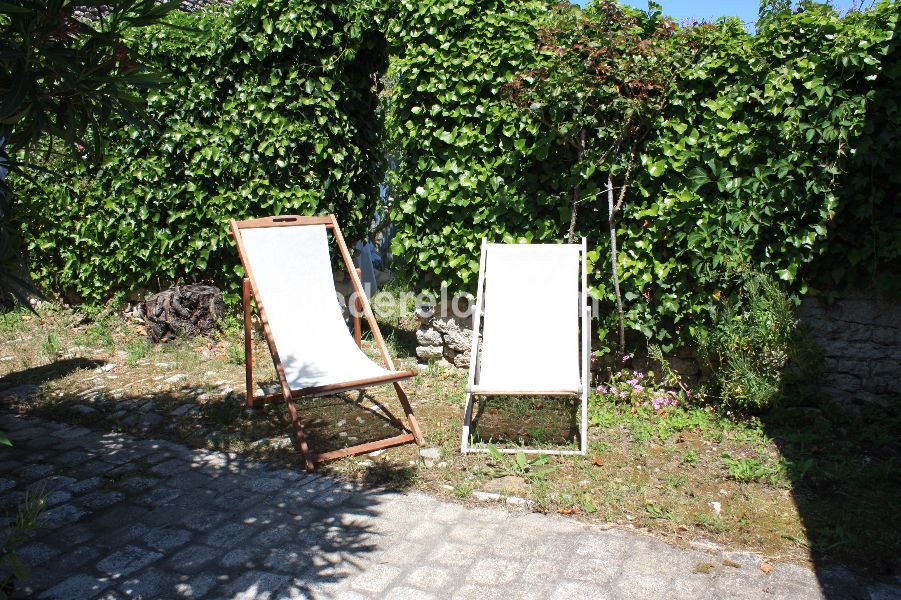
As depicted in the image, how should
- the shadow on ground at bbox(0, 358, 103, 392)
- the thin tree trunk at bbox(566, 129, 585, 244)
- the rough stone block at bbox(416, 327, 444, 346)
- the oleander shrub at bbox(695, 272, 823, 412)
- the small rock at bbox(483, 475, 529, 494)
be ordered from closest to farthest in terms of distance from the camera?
the small rock at bbox(483, 475, 529, 494), the oleander shrub at bbox(695, 272, 823, 412), the thin tree trunk at bbox(566, 129, 585, 244), the shadow on ground at bbox(0, 358, 103, 392), the rough stone block at bbox(416, 327, 444, 346)

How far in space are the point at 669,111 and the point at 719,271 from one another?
1038mm

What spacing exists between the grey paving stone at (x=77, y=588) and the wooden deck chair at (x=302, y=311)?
4.75ft

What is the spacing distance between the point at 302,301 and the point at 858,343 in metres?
3.44

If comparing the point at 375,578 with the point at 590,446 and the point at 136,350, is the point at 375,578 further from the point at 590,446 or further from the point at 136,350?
the point at 136,350

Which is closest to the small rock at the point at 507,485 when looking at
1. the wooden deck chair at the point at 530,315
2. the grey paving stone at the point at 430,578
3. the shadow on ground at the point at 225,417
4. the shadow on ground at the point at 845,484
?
the wooden deck chair at the point at 530,315

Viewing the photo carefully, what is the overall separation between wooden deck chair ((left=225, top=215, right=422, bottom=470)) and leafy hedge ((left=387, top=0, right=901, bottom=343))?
823 millimetres

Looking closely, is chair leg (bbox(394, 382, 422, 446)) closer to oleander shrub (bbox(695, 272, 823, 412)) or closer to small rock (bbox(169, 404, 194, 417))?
small rock (bbox(169, 404, 194, 417))

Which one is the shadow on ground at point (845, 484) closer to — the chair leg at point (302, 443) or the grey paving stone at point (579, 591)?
the grey paving stone at point (579, 591)

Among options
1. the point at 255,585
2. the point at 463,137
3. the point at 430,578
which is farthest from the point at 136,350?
the point at 430,578

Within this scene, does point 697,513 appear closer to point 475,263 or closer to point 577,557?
point 577,557

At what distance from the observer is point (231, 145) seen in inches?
251

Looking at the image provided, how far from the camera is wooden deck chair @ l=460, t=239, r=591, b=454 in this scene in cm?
450

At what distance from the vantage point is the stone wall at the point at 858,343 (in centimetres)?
438

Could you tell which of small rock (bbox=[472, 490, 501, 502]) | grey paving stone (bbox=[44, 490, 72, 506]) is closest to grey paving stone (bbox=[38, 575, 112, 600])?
grey paving stone (bbox=[44, 490, 72, 506])
